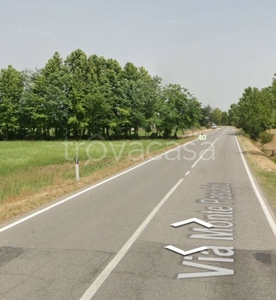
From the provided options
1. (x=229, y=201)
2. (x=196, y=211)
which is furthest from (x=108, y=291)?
(x=229, y=201)

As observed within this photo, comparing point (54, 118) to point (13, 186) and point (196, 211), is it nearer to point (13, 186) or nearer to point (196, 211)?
point (13, 186)

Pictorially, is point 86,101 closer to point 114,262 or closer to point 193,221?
point 193,221

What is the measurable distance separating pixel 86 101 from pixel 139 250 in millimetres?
48589

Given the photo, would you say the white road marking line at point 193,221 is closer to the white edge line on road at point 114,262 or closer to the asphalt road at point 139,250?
the asphalt road at point 139,250

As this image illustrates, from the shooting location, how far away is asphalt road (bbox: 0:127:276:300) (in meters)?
4.06

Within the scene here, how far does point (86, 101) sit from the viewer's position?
51938 mm

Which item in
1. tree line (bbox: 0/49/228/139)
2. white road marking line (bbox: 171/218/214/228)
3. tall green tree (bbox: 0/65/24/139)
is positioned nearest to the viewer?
white road marking line (bbox: 171/218/214/228)

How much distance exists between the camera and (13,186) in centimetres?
1280

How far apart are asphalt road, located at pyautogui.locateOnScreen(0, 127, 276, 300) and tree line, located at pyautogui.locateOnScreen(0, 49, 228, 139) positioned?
43.2 meters

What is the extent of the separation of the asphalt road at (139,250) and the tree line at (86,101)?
142 ft

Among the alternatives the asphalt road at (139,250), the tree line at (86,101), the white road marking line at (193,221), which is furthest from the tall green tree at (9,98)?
the white road marking line at (193,221)

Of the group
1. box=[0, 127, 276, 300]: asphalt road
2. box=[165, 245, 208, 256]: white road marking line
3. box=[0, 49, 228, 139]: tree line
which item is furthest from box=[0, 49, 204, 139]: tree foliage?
box=[165, 245, 208, 256]: white road marking line

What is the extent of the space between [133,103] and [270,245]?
1878 inches

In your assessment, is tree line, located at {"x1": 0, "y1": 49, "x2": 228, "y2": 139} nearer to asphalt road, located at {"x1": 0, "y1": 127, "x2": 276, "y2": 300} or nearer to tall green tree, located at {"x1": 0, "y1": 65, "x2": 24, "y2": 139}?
tall green tree, located at {"x1": 0, "y1": 65, "x2": 24, "y2": 139}
